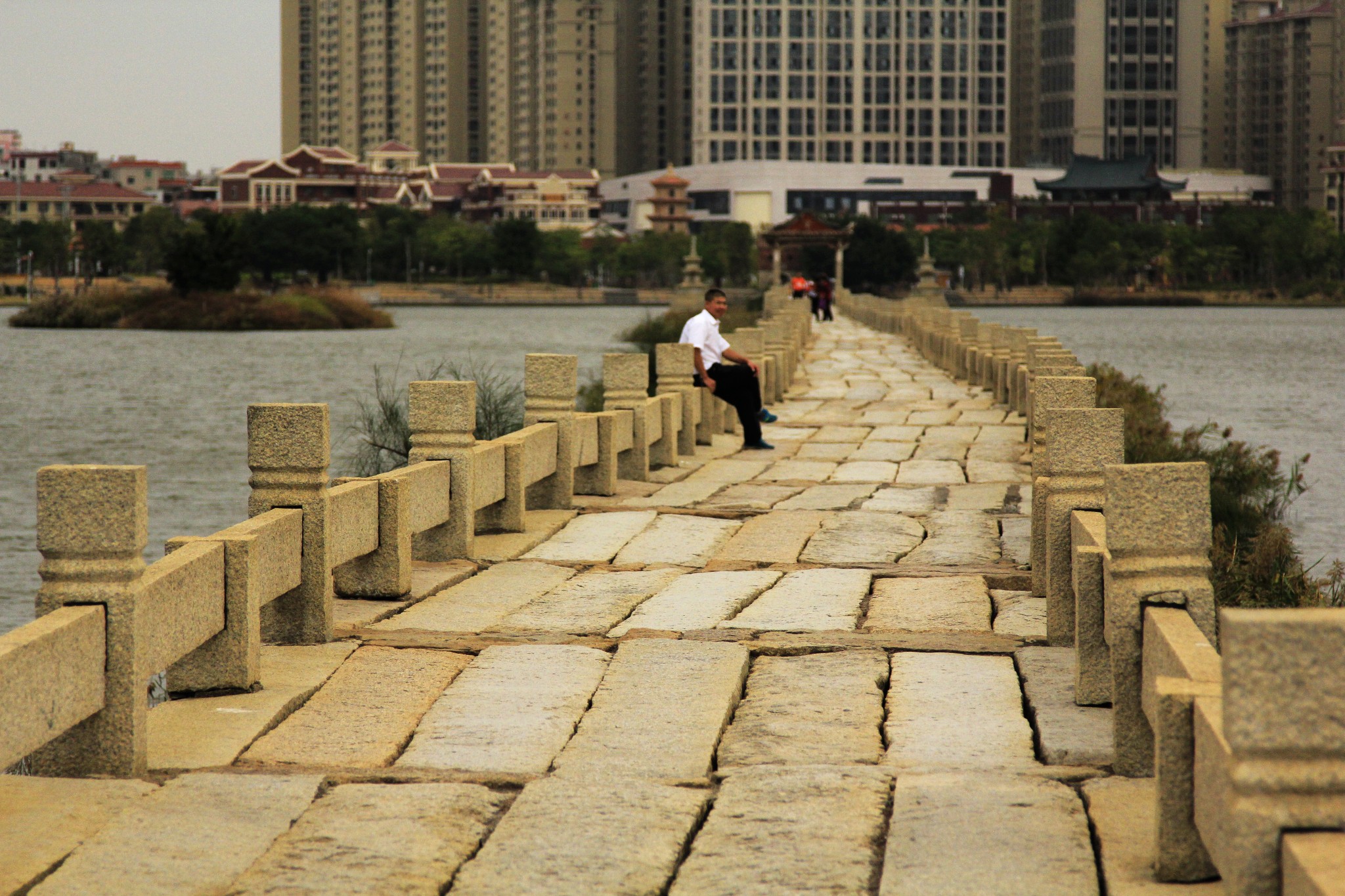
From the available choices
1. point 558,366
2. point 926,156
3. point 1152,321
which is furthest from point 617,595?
point 926,156

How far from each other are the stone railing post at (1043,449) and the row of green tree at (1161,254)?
402 feet

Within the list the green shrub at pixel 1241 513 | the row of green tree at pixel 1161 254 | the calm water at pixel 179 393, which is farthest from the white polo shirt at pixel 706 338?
the row of green tree at pixel 1161 254

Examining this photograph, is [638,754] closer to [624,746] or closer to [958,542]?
[624,746]

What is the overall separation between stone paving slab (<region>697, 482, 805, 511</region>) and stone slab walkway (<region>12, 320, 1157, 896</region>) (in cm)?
209

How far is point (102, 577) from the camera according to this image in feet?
17.7

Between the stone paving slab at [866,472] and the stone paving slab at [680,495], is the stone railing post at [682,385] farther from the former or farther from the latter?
the stone paving slab at [680,495]

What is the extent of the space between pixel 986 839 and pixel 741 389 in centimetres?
1162

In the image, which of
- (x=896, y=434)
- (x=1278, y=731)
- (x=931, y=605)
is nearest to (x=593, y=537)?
(x=931, y=605)

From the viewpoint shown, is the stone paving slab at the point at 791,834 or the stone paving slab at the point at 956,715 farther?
the stone paving slab at the point at 956,715

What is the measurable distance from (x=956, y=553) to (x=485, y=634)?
371 centimetres

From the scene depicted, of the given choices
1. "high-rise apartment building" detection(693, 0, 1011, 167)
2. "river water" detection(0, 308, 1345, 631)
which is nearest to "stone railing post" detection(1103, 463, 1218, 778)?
"river water" detection(0, 308, 1345, 631)

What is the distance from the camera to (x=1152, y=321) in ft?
340

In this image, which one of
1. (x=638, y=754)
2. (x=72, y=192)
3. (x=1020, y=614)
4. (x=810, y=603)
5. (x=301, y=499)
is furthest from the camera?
(x=72, y=192)

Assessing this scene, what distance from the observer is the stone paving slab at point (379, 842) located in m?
4.45
